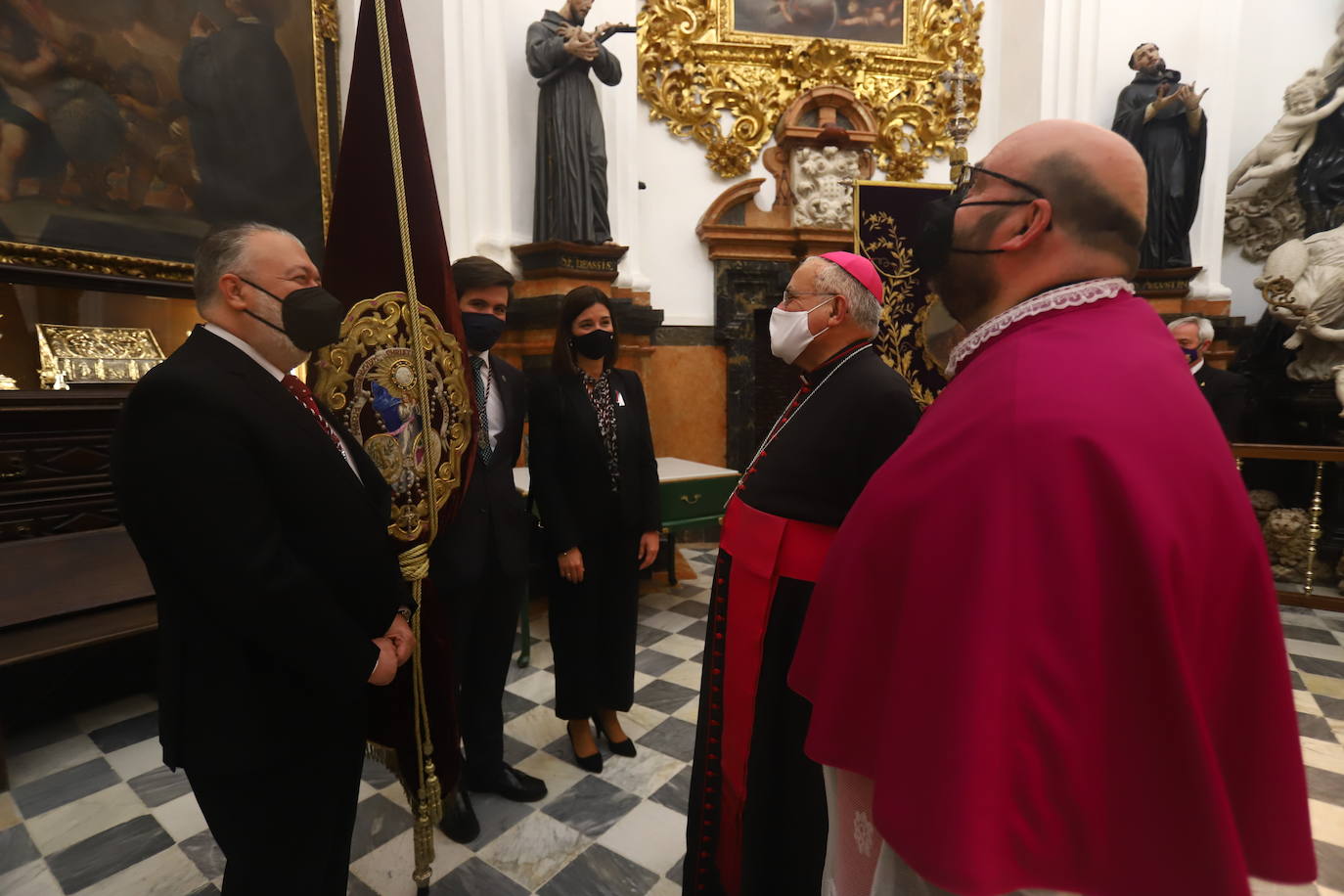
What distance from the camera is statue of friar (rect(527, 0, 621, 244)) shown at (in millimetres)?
4672

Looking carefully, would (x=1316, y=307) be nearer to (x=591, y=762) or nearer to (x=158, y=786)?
(x=591, y=762)

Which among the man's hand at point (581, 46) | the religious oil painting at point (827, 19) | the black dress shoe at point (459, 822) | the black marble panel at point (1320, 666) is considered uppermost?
the religious oil painting at point (827, 19)

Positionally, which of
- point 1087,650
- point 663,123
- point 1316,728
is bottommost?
point 1316,728

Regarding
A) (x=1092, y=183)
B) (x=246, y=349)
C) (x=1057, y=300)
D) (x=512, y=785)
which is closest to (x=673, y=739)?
(x=512, y=785)

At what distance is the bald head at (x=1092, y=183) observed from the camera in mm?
928

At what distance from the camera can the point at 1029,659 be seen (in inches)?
29.8

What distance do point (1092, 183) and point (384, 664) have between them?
62.6 inches

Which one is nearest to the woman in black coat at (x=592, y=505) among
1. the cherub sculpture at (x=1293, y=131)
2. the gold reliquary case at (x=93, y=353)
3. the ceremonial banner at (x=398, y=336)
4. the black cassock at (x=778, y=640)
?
the ceremonial banner at (x=398, y=336)

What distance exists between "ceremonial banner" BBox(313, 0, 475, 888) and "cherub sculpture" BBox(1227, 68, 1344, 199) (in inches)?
318

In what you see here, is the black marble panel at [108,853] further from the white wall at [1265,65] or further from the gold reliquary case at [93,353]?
the white wall at [1265,65]

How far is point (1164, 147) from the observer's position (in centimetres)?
593

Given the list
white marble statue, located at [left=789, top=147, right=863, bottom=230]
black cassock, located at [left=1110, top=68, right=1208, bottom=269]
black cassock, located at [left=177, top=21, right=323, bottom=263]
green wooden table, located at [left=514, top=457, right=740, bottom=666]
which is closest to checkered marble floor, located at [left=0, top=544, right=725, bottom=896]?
green wooden table, located at [left=514, top=457, right=740, bottom=666]

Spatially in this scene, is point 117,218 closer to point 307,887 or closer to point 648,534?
point 648,534

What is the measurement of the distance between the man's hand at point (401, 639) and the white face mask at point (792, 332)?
A: 123cm
